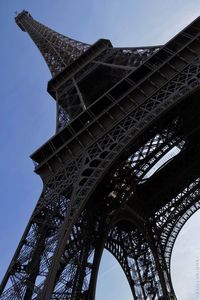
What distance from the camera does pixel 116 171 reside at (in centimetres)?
2102

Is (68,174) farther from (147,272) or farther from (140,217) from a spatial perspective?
(147,272)

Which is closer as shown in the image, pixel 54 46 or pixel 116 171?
pixel 116 171

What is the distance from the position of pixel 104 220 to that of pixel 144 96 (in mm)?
6542

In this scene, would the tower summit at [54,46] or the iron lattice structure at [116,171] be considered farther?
the tower summit at [54,46]

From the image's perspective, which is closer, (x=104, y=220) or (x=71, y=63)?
(x=104, y=220)

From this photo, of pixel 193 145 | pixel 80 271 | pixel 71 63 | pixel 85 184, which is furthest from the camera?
pixel 71 63

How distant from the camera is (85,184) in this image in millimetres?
16609

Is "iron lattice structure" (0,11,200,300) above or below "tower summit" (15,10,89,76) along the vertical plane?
below

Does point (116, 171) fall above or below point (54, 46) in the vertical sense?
below

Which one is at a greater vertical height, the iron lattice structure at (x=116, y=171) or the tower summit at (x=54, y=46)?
the tower summit at (x=54, y=46)

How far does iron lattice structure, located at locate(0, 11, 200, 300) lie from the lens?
53.8ft

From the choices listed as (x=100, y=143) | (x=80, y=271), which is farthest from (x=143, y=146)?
(x=80, y=271)

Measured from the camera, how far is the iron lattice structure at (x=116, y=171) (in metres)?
16.4

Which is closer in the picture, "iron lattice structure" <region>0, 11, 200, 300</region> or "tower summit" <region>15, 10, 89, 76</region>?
→ "iron lattice structure" <region>0, 11, 200, 300</region>
